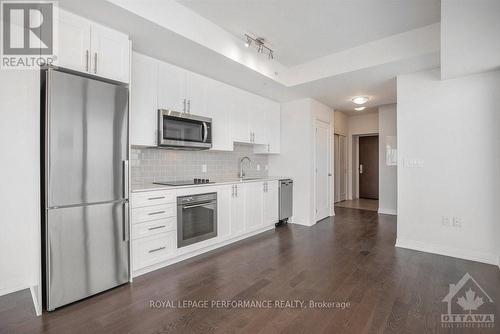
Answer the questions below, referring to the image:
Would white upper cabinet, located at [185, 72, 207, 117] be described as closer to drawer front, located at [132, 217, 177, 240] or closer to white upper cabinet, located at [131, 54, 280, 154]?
white upper cabinet, located at [131, 54, 280, 154]

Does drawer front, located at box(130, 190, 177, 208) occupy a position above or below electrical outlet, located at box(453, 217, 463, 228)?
above

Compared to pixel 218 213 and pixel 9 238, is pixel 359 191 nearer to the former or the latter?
pixel 218 213

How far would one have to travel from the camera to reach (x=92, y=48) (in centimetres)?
231

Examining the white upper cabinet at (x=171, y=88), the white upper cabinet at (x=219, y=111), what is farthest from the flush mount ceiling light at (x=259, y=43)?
the white upper cabinet at (x=171, y=88)

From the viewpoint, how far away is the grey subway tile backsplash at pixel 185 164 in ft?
10.7

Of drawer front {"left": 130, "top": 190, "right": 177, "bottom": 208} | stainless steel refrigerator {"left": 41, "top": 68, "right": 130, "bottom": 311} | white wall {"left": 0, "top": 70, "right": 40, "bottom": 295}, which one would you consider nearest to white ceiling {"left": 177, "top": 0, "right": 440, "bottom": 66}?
stainless steel refrigerator {"left": 41, "top": 68, "right": 130, "bottom": 311}

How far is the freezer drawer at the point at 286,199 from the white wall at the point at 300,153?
0.12 meters

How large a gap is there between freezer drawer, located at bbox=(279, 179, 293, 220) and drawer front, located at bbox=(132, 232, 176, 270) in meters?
2.39

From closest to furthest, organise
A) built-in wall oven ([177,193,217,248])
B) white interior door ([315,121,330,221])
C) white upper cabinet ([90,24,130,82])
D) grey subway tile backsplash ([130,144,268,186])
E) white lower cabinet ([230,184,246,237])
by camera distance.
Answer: white upper cabinet ([90,24,130,82])
built-in wall oven ([177,193,217,248])
grey subway tile backsplash ([130,144,268,186])
white lower cabinet ([230,184,246,237])
white interior door ([315,121,330,221])

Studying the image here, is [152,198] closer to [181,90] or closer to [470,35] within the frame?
[181,90]

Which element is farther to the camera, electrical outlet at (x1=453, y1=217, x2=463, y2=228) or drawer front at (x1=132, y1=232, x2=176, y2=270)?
electrical outlet at (x1=453, y1=217, x2=463, y2=228)

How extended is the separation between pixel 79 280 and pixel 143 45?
2445 mm

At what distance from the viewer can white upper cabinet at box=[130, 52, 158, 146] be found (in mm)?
2900

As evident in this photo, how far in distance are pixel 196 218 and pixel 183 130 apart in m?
1.17
